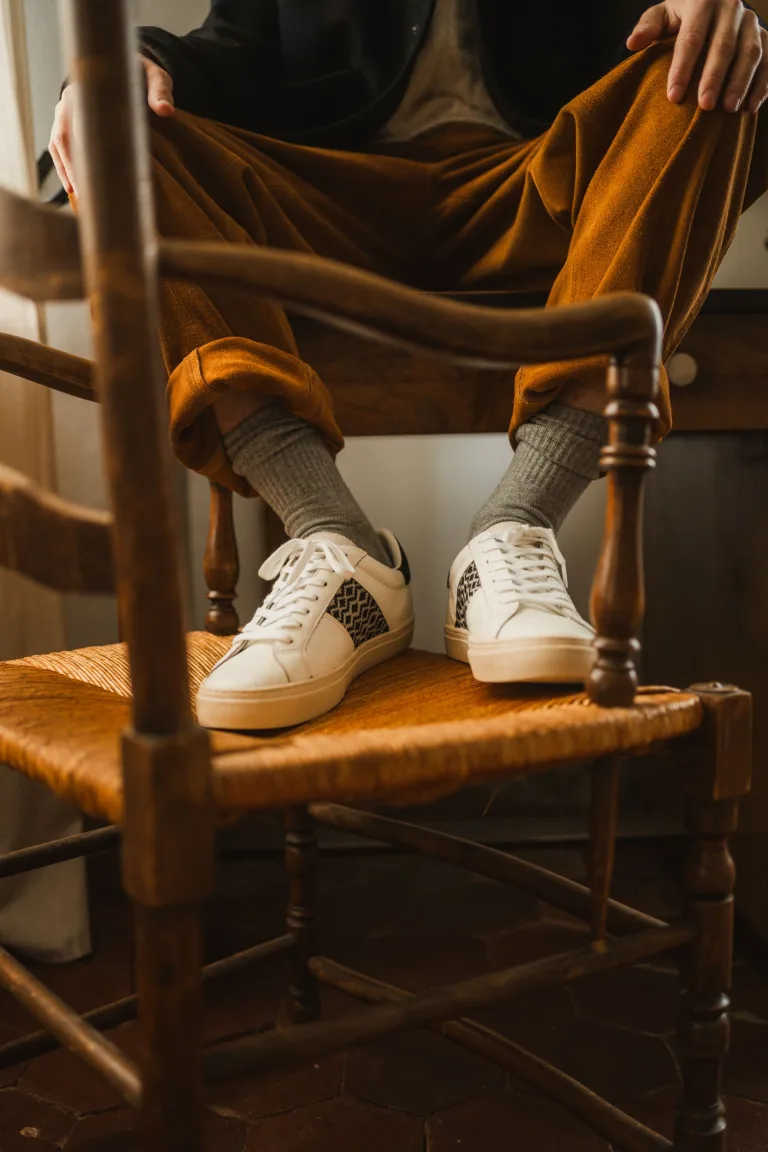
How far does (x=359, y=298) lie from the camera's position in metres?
0.43

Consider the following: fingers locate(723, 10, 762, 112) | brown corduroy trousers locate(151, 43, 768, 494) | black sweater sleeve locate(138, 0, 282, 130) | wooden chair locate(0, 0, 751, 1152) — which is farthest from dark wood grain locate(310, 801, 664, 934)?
black sweater sleeve locate(138, 0, 282, 130)

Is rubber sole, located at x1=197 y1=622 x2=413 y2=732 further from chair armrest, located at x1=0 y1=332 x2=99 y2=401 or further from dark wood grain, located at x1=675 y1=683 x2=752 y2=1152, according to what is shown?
chair armrest, located at x1=0 y1=332 x2=99 y2=401

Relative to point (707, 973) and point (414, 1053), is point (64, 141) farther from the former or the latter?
point (414, 1053)

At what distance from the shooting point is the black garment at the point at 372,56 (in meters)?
1.01

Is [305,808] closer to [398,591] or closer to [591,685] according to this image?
[398,591]

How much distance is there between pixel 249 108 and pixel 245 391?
49 centimetres

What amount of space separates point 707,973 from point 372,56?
1000mm

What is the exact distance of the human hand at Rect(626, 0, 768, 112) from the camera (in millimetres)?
618

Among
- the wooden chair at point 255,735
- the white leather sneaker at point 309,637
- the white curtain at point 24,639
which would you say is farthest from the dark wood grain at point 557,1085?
the white curtain at point 24,639

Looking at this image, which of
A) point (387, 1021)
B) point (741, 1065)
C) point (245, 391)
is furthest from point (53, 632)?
point (741, 1065)

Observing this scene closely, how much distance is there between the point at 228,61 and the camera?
0.95 m

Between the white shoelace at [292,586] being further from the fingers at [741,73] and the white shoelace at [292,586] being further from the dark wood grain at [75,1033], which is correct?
the fingers at [741,73]

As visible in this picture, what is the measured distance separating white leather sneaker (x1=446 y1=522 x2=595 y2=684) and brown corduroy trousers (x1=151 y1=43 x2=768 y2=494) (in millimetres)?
112

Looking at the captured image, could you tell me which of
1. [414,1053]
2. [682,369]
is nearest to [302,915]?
[414,1053]
